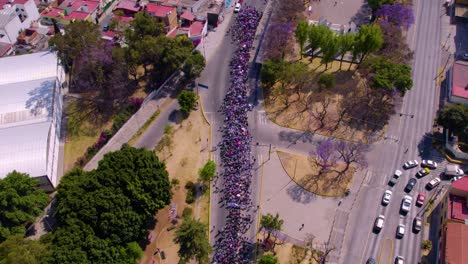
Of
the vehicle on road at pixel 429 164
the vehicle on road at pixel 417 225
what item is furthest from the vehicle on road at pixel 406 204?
the vehicle on road at pixel 429 164

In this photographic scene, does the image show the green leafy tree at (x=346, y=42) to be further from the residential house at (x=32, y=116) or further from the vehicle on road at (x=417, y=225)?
the residential house at (x=32, y=116)

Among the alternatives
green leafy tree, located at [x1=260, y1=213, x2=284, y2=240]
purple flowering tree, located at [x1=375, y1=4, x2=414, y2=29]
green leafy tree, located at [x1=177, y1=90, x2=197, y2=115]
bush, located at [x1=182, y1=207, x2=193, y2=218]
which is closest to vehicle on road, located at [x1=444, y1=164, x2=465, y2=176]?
green leafy tree, located at [x1=260, y1=213, x2=284, y2=240]

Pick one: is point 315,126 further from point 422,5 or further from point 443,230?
point 422,5

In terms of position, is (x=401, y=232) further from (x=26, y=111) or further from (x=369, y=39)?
(x=26, y=111)

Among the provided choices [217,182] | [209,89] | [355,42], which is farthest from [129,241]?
Result: [355,42]

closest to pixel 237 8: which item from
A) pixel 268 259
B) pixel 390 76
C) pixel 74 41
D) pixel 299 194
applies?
pixel 74 41

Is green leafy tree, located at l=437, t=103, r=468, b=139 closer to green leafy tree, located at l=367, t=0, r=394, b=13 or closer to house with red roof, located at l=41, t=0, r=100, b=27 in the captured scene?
green leafy tree, located at l=367, t=0, r=394, b=13
